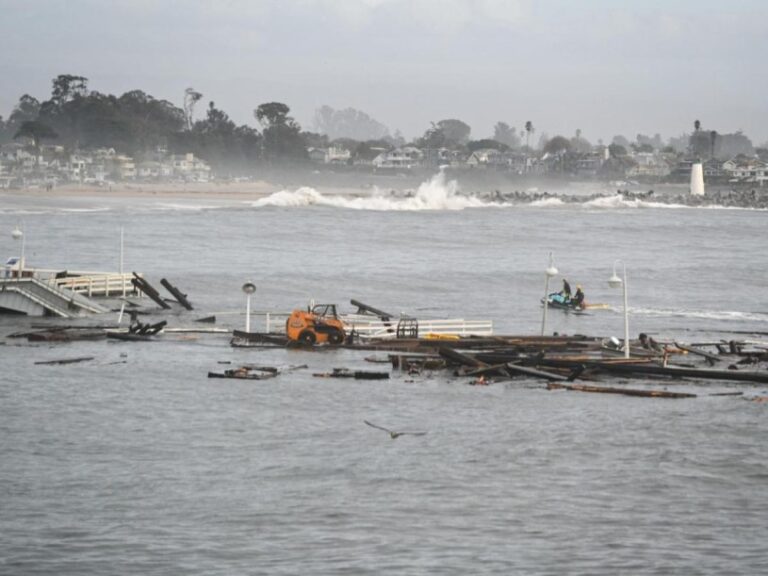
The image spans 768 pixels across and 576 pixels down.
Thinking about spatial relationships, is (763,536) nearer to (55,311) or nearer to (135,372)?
(135,372)

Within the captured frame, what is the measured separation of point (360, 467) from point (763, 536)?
25.0ft

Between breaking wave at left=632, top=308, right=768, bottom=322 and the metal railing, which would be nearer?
the metal railing

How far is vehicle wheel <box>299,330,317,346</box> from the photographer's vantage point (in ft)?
135

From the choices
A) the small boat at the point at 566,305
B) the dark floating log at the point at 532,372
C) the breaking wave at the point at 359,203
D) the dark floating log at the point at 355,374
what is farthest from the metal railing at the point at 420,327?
the breaking wave at the point at 359,203

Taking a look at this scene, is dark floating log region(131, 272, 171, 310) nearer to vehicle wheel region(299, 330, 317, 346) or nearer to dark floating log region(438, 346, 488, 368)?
vehicle wheel region(299, 330, 317, 346)

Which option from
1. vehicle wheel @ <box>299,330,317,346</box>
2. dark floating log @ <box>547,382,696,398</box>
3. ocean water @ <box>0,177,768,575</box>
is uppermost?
vehicle wheel @ <box>299,330,317,346</box>

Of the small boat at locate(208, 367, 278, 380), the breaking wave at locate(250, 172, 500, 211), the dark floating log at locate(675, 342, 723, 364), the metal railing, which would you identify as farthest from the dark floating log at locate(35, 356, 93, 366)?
the breaking wave at locate(250, 172, 500, 211)

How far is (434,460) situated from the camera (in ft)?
89.8

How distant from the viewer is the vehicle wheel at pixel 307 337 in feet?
135

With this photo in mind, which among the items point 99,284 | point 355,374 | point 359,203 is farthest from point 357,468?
point 359,203

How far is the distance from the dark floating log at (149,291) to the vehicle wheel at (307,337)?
1243 cm

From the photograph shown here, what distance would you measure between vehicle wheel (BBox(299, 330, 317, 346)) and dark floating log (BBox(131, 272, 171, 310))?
12435 millimetres

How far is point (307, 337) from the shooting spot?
41125mm

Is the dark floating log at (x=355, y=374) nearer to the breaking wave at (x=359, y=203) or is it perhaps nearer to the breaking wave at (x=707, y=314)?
the breaking wave at (x=707, y=314)
